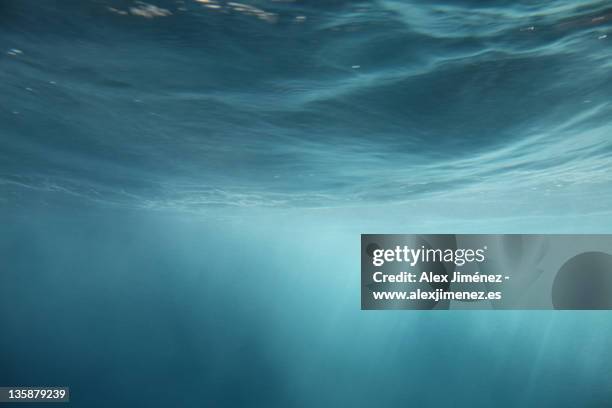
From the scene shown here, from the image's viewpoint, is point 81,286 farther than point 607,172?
Yes

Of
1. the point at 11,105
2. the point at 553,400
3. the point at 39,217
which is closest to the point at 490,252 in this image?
the point at 11,105

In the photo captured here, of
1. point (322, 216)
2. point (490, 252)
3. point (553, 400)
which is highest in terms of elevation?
point (322, 216)

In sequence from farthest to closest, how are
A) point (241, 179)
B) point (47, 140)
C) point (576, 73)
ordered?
point (241, 179)
point (47, 140)
point (576, 73)

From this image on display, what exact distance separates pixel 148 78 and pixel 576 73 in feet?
19.5

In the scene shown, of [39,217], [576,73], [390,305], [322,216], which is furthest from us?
[39,217]

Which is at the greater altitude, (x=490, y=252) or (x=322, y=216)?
(x=322, y=216)

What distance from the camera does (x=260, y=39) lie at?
5492mm

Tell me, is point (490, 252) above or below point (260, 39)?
below

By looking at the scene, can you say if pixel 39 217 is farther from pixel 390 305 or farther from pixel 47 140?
pixel 390 305

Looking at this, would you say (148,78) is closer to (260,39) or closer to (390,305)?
(260,39)

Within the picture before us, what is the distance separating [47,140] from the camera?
28.0ft

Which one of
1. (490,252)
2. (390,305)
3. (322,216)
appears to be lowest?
(390,305)

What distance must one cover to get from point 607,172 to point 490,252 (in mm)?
3940

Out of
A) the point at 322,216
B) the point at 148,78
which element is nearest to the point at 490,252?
the point at 148,78
